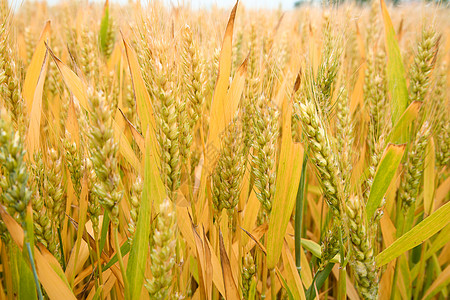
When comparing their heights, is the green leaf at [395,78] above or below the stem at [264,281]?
above

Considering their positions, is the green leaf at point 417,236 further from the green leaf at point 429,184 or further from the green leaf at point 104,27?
the green leaf at point 104,27

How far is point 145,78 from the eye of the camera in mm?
846

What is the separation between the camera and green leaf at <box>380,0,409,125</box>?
116cm

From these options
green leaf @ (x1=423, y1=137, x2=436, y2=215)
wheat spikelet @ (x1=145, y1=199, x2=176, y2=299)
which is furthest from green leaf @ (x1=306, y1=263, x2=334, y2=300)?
green leaf @ (x1=423, y1=137, x2=436, y2=215)

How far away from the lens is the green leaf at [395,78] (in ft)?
3.80

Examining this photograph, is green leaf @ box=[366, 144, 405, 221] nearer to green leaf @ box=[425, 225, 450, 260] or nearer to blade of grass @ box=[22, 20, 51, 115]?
green leaf @ box=[425, 225, 450, 260]

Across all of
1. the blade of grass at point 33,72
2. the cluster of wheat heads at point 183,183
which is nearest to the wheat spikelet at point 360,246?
the cluster of wheat heads at point 183,183

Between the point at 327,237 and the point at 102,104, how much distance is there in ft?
1.93

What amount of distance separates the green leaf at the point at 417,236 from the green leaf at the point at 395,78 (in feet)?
1.36

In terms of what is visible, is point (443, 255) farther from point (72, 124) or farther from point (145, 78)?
point (72, 124)

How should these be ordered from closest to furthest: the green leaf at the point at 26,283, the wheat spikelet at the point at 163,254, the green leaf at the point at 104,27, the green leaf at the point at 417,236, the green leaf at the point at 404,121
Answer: the wheat spikelet at the point at 163,254 → the green leaf at the point at 26,283 → the green leaf at the point at 417,236 → the green leaf at the point at 404,121 → the green leaf at the point at 104,27

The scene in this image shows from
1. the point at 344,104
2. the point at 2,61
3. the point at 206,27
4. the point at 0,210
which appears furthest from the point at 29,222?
the point at 206,27

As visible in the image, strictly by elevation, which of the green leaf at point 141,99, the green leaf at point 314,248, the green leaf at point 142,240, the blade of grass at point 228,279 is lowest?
the green leaf at point 314,248

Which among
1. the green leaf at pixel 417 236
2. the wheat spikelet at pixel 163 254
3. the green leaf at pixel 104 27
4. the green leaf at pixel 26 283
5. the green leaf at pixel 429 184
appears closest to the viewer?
the wheat spikelet at pixel 163 254
